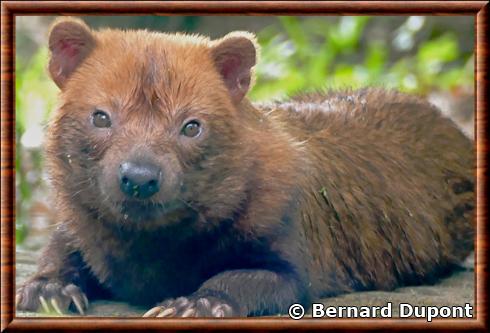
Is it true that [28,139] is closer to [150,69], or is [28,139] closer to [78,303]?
[78,303]

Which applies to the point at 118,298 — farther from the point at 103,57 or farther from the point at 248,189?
the point at 103,57

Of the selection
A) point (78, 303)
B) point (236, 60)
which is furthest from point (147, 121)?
point (78, 303)

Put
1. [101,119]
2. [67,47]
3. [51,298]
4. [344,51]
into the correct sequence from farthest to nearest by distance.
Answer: [344,51] → [51,298] → [67,47] → [101,119]

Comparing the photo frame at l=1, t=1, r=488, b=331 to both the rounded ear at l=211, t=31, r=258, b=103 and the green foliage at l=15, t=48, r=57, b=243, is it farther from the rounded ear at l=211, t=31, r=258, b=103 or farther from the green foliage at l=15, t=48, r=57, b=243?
the green foliage at l=15, t=48, r=57, b=243

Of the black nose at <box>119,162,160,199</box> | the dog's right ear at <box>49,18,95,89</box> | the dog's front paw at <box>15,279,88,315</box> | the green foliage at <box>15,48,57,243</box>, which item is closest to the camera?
the black nose at <box>119,162,160,199</box>

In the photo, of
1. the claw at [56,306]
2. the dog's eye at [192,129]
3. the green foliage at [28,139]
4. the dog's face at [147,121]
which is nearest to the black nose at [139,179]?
the dog's face at [147,121]

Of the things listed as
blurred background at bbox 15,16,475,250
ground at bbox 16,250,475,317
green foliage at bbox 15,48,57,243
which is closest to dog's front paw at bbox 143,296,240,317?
ground at bbox 16,250,475,317

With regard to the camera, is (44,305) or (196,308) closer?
Result: (196,308)
